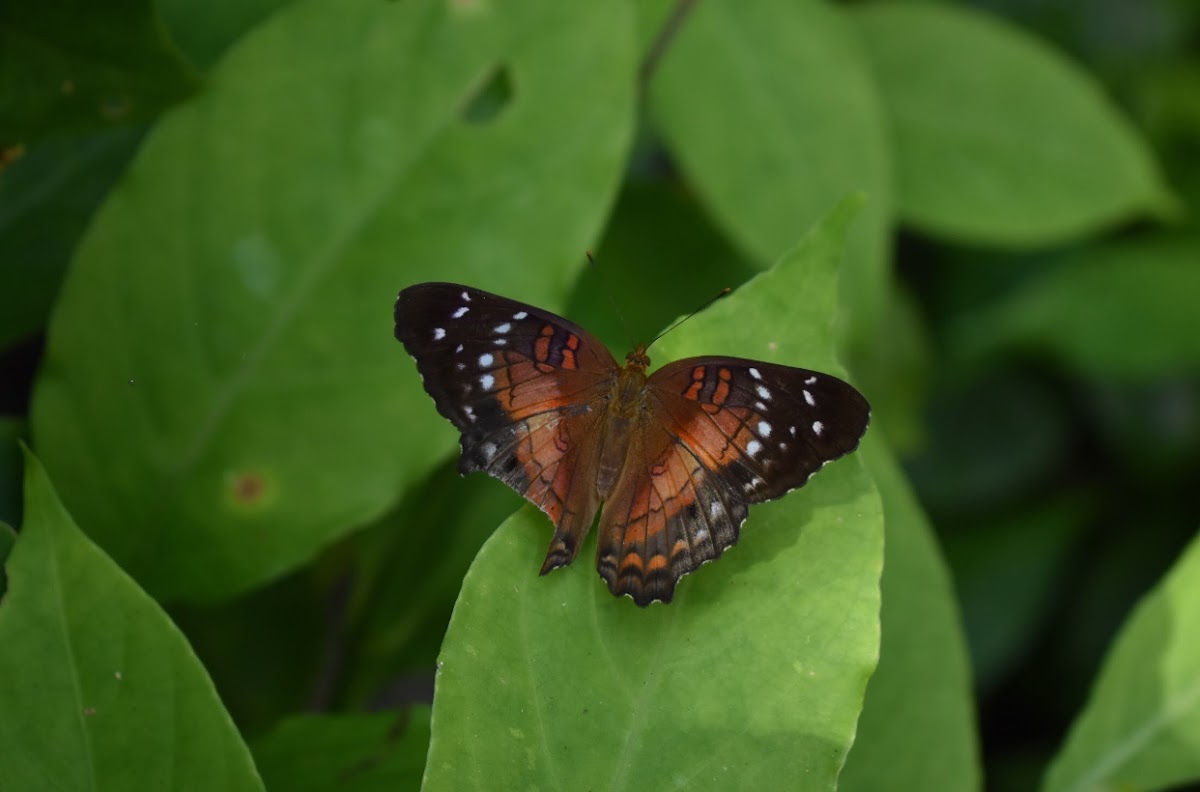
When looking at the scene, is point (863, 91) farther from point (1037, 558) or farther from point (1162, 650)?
point (1037, 558)

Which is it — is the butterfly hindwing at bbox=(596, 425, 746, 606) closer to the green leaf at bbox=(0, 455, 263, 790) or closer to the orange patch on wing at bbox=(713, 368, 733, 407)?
the orange patch on wing at bbox=(713, 368, 733, 407)

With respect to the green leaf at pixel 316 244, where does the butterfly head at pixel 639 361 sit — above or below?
below

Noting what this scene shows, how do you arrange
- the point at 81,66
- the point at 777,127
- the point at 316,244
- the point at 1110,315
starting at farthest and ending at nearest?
→ the point at 1110,315
the point at 777,127
the point at 316,244
the point at 81,66

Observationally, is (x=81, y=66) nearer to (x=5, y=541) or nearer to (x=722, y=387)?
(x=5, y=541)

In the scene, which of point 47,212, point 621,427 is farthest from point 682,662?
point 47,212

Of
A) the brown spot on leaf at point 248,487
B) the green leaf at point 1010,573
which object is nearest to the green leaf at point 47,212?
the brown spot on leaf at point 248,487

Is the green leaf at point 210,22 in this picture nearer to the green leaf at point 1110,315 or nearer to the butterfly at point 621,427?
the butterfly at point 621,427
